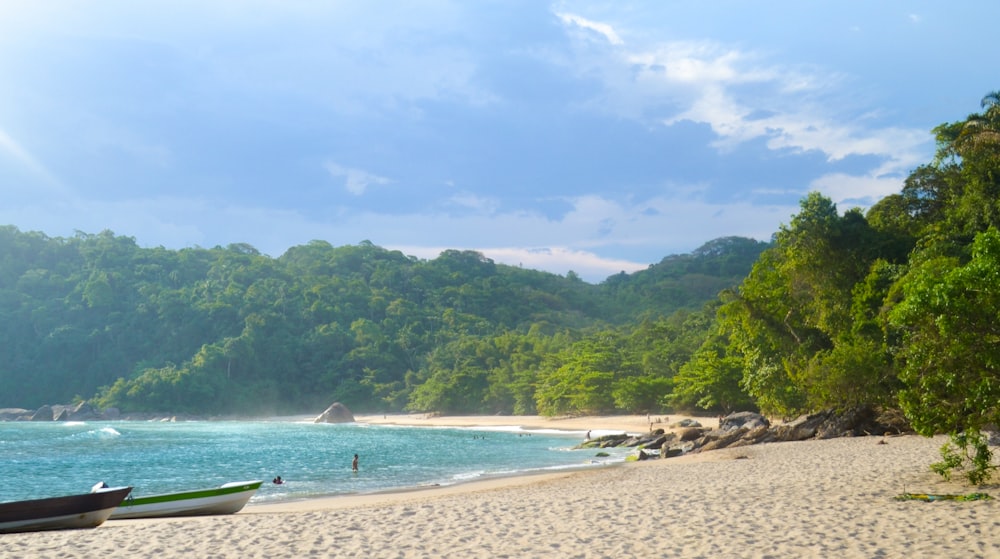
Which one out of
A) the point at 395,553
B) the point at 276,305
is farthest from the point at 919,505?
the point at 276,305

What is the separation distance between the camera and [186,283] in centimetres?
13025

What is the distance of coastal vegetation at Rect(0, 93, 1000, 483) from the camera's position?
563 inches

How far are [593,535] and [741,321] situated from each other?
25.3 metres

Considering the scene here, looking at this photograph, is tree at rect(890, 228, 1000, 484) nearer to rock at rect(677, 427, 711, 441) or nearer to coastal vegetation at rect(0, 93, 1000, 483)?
coastal vegetation at rect(0, 93, 1000, 483)

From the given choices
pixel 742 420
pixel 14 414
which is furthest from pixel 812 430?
pixel 14 414

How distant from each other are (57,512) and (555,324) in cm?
10944

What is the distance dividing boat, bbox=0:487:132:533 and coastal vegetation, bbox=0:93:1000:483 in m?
13.9

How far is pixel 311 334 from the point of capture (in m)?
113

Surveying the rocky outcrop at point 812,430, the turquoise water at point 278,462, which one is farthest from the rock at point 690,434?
the turquoise water at point 278,462

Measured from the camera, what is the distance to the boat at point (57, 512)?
12398 millimetres

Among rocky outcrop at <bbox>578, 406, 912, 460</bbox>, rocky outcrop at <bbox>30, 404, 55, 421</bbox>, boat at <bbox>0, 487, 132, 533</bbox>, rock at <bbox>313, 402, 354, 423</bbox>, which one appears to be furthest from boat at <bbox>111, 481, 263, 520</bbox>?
rocky outcrop at <bbox>30, 404, 55, 421</bbox>

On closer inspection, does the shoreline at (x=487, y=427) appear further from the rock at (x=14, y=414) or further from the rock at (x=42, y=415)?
the rock at (x=14, y=414)

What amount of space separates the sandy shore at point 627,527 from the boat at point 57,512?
928 mm

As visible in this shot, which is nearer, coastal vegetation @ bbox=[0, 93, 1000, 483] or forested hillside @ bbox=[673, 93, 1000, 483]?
coastal vegetation @ bbox=[0, 93, 1000, 483]
